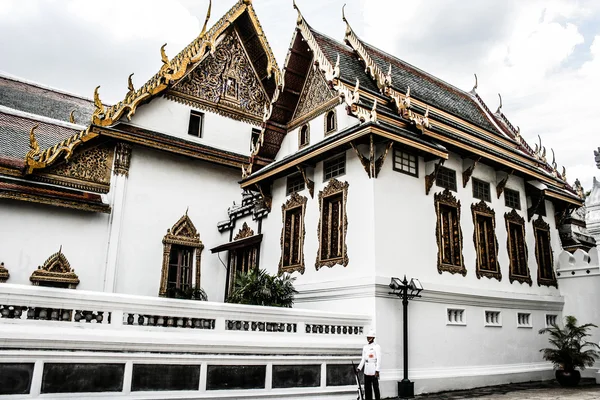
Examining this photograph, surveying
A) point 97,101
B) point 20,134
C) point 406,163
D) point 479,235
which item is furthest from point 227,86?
point 479,235

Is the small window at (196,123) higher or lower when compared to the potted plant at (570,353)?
higher

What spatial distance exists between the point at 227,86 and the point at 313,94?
5.09 meters

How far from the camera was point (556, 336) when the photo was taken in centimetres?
1151

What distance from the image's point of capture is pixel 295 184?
12172 millimetres

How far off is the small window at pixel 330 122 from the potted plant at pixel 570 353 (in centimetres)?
667

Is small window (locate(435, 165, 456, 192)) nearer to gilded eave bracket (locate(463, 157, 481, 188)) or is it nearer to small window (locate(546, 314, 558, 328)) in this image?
gilded eave bracket (locate(463, 157, 481, 188))

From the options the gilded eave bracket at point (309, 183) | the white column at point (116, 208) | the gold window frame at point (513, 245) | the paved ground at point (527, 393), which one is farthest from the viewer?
the white column at point (116, 208)

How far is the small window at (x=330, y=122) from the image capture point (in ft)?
37.7

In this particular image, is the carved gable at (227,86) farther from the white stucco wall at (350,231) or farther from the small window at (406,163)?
the small window at (406,163)

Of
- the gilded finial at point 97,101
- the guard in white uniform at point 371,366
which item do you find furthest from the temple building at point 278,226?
the guard in white uniform at point 371,366

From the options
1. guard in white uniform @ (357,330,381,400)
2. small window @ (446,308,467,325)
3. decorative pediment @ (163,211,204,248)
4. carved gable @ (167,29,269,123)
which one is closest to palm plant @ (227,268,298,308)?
guard in white uniform @ (357,330,381,400)

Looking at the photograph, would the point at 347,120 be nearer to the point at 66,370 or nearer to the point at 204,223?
the point at 204,223

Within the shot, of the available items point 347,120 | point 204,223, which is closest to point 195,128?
point 204,223

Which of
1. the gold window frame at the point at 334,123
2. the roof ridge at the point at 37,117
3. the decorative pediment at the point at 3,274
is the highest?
the roof ridge at the point at 37,117
